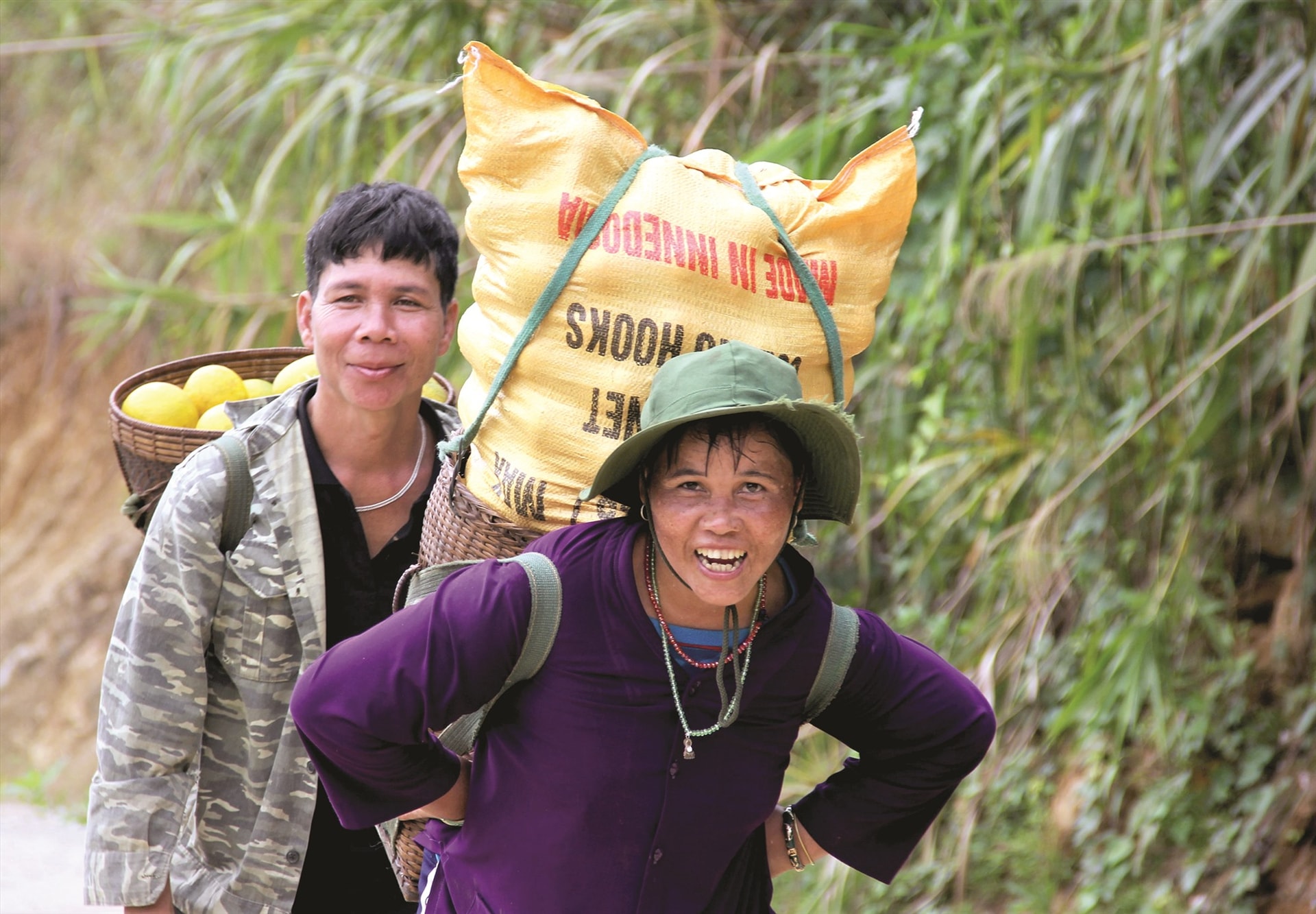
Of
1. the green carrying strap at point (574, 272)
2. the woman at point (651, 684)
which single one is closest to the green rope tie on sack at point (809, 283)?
the green carrying strap at point (574, 272)

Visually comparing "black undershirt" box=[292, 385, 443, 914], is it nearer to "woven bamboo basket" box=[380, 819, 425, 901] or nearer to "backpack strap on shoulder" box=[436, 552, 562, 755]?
"woven bamboo basket" box=[380, 819, 425, 901]

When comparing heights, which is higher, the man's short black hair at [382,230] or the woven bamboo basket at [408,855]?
the man's short black hair at [382,230]

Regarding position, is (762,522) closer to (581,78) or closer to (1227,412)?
(1227,412)

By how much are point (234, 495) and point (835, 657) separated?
0.86 m

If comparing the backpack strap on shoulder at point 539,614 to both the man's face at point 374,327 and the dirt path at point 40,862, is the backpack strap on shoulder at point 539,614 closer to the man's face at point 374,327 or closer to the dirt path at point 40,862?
the man's face at point 374,327

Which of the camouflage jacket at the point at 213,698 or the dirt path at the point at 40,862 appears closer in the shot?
the camouflage jacket at the point at 213,698

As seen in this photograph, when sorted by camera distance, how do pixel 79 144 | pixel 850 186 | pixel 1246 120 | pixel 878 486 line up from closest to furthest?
1. pixel 850 186
2. pixel 1246 120
3. pixel 878 486
4. pixel 79 144

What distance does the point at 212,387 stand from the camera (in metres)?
2.29

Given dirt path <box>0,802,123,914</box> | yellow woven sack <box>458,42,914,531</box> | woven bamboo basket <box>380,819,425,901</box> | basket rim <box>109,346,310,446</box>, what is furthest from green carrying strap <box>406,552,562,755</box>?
dirt path <box>0,802,123,914</box>

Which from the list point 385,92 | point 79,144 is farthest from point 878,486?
point 79,144

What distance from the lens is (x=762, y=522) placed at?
1.48m

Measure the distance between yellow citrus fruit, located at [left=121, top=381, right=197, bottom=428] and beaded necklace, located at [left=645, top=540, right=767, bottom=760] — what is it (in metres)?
0.98

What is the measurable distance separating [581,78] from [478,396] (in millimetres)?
2774

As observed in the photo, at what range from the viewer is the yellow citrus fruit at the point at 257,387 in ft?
7.77
